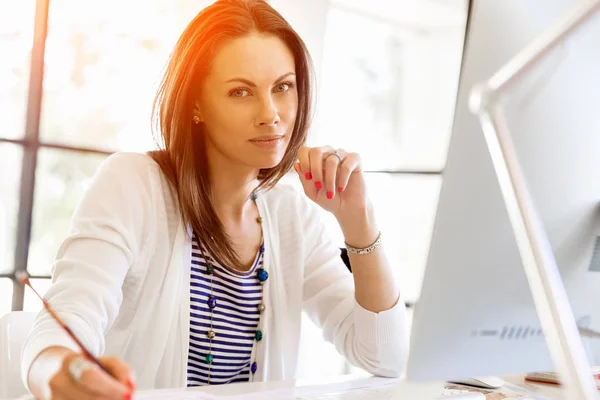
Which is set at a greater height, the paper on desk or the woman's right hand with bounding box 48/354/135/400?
the woman's right hand with bounding box 48/354/135/400

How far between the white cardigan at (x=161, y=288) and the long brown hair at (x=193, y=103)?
0.13ft

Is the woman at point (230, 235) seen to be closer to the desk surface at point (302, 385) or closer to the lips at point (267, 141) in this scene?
the lips at point (267, 141)

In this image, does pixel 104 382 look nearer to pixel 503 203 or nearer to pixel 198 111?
pixel 503 203

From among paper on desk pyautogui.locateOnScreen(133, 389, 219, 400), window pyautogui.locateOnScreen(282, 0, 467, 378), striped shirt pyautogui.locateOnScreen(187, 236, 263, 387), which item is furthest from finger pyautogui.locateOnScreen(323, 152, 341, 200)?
window pyautogui.locateOnScreen(282, 0, 467, 378)

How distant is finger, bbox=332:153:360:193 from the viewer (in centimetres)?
115

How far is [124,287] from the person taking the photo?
1.21 metres

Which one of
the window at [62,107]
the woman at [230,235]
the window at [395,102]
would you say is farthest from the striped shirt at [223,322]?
the window at [395,102]

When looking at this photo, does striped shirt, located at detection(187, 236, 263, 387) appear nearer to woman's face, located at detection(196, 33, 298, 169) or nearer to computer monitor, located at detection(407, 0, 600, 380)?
woman's face, located at detection(196, 33, 298, 169)

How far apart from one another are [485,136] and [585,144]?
12 centimetres

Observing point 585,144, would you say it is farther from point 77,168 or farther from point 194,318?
point 77,168

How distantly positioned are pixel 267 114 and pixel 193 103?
0.60 ft

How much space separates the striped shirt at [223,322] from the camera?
127 centimetres

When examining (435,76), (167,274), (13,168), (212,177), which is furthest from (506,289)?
(435,76)

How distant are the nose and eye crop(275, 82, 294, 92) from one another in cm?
6
